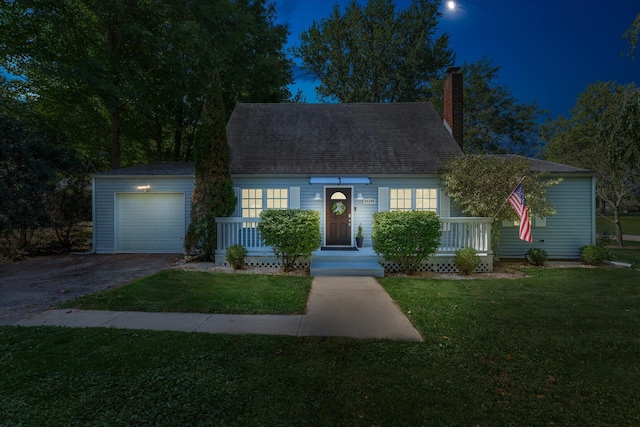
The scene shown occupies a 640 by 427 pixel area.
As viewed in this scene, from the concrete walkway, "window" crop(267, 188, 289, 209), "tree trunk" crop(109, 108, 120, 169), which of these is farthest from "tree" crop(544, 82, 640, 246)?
"tree trunk" crop(109, 108, 120, 169)

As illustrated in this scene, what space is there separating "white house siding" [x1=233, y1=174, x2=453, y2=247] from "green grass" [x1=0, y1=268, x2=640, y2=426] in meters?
6.38

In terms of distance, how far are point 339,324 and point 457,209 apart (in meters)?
8.16

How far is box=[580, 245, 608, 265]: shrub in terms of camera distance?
984 cm

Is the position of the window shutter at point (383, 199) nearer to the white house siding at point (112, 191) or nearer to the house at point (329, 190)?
the house at point (329, 190)

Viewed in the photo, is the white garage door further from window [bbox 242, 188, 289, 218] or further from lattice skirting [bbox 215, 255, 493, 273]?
lattice skirting [bbox 215, 255, 493, 273]

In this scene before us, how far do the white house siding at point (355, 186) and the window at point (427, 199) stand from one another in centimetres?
18

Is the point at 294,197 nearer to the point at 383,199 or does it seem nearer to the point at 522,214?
the point at 383,199

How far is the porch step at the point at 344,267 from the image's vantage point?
8.09 metres

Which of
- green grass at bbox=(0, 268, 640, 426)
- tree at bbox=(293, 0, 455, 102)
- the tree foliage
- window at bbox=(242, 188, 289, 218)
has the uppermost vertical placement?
tree at bbox=(293, 0, 455, 102)

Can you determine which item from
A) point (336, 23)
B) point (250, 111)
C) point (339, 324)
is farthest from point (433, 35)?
point (339, 324)

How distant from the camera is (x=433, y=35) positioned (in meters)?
24.9

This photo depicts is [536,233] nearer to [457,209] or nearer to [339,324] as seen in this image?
[457,209]

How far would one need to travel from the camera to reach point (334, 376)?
3020 millimetres

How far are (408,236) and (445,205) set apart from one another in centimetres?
371
